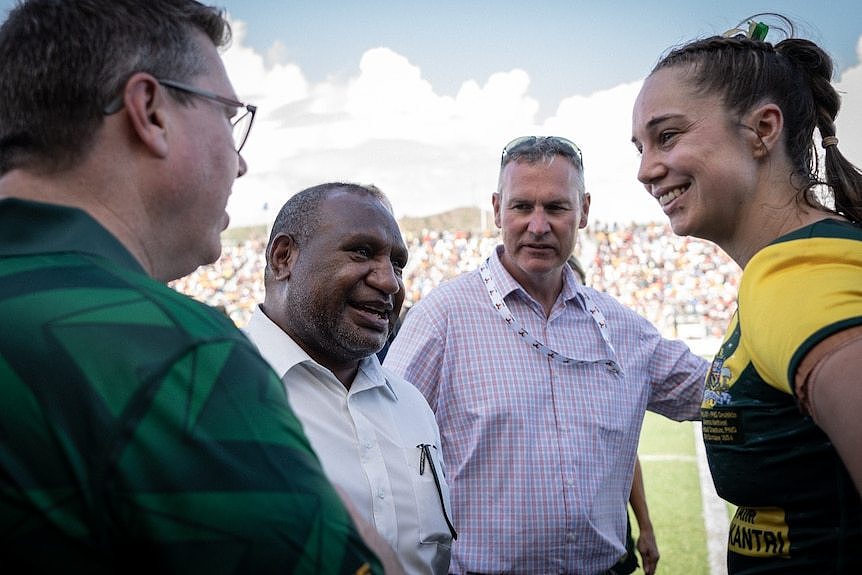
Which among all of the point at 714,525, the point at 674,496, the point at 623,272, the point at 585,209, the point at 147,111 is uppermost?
the point at 623,272

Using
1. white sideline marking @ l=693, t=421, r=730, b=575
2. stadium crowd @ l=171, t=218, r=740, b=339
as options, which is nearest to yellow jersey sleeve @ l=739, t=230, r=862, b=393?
white sideline marking @ l=693, t=421, r=730, b=575

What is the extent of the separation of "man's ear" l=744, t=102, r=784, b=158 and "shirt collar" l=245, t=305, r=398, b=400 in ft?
4.15

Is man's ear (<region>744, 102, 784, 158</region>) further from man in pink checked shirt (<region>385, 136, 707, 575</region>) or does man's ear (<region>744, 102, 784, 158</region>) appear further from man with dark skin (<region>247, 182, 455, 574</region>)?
man in pink checked shirt (<region>385, 136, 707, 575</region>)

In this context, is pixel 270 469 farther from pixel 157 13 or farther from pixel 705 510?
pixel 705 510

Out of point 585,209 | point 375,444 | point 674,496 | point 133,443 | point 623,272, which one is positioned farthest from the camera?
point 623,272

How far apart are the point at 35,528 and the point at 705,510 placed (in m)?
7.71

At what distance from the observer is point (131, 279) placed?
37.8 inches

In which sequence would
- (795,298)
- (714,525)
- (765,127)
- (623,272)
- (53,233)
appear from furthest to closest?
(623,272)
(714,525)
(765,127)
(795,298)
(53,233)

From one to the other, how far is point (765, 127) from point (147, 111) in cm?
143

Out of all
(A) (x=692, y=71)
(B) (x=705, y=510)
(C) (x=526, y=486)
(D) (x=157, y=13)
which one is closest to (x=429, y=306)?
(C) (x=526, y=486)

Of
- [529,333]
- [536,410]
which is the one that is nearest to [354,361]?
[536,410]

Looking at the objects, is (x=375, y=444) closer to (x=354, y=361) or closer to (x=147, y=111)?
(x=354, y=361)

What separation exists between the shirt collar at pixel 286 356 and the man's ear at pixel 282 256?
0.15 metres

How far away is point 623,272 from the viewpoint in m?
31.2
